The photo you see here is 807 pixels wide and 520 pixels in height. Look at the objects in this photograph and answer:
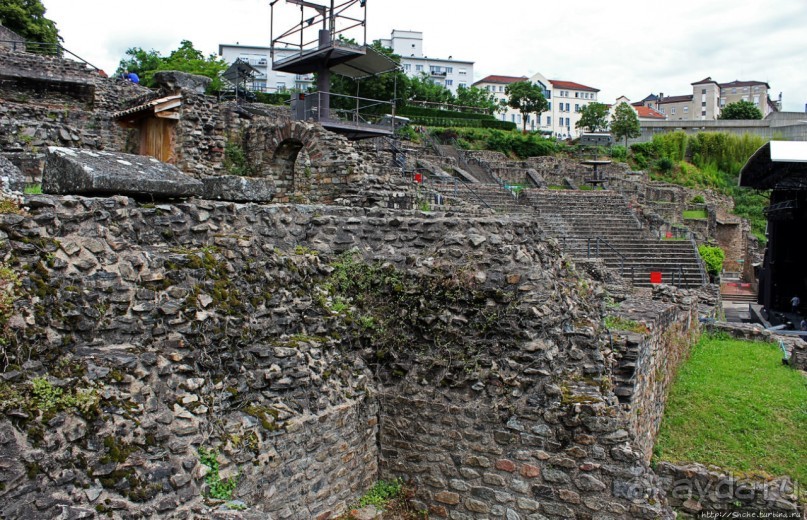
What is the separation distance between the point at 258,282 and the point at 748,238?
3779 cm

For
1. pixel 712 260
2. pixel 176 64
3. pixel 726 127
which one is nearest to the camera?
pixel 712 260

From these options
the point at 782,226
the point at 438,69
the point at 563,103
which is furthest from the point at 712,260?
the point at 438,69

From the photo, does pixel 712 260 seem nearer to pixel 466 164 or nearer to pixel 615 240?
pixel 615 240

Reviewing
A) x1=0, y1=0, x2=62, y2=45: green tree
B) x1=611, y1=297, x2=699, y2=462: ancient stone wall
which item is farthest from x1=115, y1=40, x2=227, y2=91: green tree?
x1=611, y1=297, x2=699, y2=462: ancient stone wall

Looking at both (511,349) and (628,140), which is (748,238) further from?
(511,349)

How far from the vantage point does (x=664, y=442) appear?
8211 millimetres

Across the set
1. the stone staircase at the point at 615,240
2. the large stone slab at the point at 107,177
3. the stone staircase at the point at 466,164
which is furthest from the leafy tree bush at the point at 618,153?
the large stone slab at the point at 107,177

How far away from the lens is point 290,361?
4.90 meters

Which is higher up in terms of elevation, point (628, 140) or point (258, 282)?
point (628, 140)

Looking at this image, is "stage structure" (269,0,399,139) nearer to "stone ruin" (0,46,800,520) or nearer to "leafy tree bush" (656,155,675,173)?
"stone ruin" (0,46,800,520)

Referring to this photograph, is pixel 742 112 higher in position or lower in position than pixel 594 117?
higher

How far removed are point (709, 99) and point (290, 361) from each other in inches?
4150

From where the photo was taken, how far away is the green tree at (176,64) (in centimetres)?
3503

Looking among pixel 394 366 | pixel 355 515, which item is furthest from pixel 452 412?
pixel 355 515
